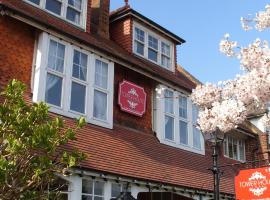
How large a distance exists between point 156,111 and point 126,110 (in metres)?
1.78

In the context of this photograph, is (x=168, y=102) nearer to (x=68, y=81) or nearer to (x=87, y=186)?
(x=68, y=81)

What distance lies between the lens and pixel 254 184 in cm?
1255

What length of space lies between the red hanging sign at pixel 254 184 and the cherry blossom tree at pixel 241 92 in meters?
2.42

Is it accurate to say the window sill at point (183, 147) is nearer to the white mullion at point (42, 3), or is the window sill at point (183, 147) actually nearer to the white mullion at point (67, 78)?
the white mullion at point (67, 78)

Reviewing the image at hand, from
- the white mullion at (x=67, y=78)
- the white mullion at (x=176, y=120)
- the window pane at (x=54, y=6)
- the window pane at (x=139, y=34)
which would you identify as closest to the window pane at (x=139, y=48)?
the window pane at (x=139, y=34)

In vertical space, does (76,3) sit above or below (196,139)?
above

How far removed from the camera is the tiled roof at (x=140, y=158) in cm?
1268

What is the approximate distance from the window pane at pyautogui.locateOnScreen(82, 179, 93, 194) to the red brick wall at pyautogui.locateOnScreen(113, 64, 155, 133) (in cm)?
272

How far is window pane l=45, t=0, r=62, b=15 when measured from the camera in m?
14.3

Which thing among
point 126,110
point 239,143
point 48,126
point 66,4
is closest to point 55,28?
point 66,4

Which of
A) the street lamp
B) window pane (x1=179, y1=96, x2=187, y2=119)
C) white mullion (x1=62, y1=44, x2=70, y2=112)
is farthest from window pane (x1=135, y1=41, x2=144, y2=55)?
the street lamp

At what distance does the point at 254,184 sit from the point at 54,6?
8.26 metres

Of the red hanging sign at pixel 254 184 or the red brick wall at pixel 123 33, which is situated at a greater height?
the red brick wall at pixel 123 33

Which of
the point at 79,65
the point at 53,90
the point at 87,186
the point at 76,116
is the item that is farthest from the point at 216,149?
the point at 79,65
